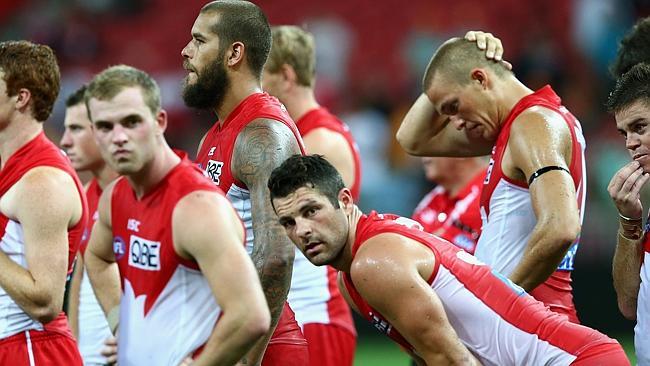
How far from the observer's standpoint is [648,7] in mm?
15828

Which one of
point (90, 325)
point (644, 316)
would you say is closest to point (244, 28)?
point (644, 316)

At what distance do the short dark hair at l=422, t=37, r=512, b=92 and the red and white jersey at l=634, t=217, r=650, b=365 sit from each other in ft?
4.75

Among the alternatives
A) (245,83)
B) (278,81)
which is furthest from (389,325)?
(278,81)

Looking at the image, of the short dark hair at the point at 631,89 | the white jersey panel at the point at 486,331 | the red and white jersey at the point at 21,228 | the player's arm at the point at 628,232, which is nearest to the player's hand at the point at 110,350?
the red and white jersey at the point at 21,228

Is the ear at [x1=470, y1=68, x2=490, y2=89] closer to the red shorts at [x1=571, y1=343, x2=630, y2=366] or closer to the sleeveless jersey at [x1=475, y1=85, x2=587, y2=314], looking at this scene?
the sleeveless jersey at [x1=475, y1=85, x2=587, y2=314]

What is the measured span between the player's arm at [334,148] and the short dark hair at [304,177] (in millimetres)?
2283

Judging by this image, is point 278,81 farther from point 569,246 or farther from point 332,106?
point 332,106

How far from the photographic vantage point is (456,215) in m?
8.17

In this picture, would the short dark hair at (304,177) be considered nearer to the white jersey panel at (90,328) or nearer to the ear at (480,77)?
the ear at (480,77)

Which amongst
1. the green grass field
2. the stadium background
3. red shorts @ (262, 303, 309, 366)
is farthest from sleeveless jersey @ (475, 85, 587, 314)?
the stadium background

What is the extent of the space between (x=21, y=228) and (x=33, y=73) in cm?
78

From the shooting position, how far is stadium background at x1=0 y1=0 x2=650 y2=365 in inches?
535

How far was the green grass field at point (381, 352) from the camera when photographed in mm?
12805

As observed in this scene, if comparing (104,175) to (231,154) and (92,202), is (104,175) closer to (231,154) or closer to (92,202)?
(92,202)
